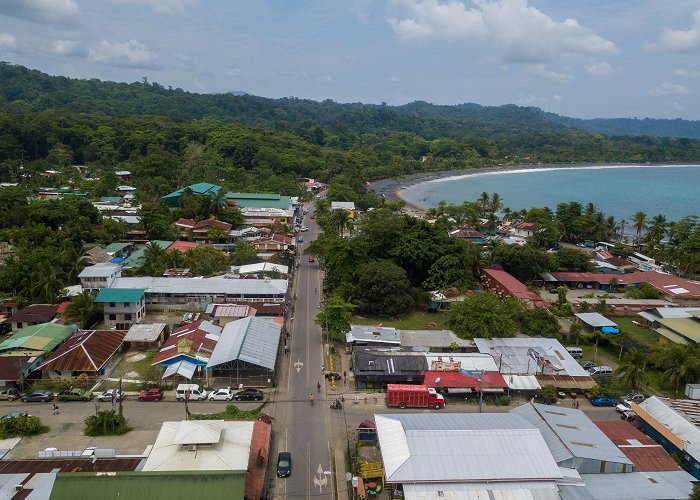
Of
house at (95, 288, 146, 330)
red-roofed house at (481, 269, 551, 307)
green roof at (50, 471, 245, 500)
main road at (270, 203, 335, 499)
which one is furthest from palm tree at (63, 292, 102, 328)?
red-roofed house at (481, 269, 551, 307)

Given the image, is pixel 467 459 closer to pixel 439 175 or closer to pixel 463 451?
pixel 463 451

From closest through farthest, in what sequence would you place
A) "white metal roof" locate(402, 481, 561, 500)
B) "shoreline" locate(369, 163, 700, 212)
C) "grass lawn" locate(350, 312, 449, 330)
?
1. "white metal roof" locate(402, 481, 561, 500)
2. "grass lawn" locate(350, 312, 449, 330)
3. "shoreline" locate(369, 163, 700, 212)

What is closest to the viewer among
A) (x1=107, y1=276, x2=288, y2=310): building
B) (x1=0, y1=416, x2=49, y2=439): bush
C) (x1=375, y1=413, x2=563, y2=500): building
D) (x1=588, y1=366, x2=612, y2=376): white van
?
(x1=375, y1=413, x2=563, y2=500): building

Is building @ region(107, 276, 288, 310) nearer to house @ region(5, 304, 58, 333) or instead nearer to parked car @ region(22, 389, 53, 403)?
house @ region(5, 304, 58, 333)

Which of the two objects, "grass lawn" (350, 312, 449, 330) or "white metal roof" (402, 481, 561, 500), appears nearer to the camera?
"white metal roof" (402, 481, 561, 500)

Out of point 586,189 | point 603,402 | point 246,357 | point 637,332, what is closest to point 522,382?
point 603,402

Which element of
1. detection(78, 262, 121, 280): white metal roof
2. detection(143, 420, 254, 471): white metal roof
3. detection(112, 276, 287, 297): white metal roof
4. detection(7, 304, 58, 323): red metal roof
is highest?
detection(78, 262, 121, 280): white metal roof

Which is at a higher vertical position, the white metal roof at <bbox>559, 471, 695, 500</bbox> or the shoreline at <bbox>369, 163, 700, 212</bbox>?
the shoreline at <bbox>369, 163, 700, 212</bbox>
